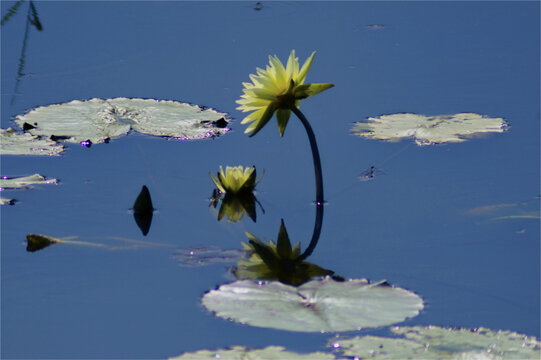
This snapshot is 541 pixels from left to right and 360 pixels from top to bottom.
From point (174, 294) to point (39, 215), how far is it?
0.67 meters

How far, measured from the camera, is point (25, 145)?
9.53 feet

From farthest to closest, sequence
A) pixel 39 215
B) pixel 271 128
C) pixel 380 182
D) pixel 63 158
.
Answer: pixel 271 128
pixel 63 158
pixel 380 182
pixel 39 215

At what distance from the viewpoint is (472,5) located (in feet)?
14.4

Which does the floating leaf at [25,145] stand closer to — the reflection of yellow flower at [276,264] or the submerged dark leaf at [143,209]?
the submerged dark leaf at [143,209]

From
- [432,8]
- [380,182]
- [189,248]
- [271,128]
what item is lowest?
[189,248]

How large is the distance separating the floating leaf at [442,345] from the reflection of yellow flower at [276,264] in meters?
0.31

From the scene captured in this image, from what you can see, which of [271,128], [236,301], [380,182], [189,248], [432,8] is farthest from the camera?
[432,8]

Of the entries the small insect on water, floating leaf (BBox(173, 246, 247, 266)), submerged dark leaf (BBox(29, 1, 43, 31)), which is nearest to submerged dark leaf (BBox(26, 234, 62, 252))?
floating leaf (BBox(173, 246, 247, 266))

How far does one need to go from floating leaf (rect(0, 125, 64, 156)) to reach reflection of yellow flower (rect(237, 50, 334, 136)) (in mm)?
846

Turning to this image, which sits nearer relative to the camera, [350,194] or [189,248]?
[189,248]

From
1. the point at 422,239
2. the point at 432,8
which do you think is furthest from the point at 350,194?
the point at 432,8

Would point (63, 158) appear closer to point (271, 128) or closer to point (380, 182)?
point (271, 128)

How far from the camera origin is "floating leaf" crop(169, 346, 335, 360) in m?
1.76

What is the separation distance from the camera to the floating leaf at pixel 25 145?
287 centimetres
